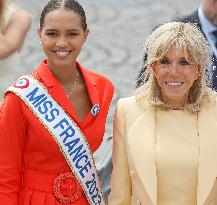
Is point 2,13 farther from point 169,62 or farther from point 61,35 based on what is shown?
point 169,62

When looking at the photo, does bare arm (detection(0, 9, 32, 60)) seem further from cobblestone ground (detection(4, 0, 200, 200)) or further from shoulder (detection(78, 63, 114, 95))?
cobblestone ground (detection(4, 0, 200, 200))

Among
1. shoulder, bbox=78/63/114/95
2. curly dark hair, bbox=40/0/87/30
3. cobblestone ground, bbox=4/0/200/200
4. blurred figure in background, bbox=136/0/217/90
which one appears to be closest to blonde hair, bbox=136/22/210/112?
shoulder, bbox=78/63/114/95

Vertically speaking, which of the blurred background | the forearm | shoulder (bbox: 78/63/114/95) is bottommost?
shoulder (bbox: 78/63/114/95)

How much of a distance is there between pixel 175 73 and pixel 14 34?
1.43m

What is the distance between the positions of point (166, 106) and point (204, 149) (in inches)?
11.3

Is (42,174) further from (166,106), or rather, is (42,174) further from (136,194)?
(166,106)

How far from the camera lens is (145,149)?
3.44 meters

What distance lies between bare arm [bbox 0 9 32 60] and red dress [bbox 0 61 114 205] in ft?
2.95

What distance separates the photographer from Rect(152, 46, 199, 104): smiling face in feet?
11.2

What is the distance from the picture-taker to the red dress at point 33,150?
3387mm

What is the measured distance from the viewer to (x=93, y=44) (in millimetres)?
10633

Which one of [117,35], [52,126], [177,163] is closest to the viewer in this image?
[177,163]

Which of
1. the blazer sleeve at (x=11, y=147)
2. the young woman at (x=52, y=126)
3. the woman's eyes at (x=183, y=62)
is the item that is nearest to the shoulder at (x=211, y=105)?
the woman's eyes at (x=183, y=62)

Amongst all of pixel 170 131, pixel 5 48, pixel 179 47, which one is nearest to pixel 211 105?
pixel 170 131
